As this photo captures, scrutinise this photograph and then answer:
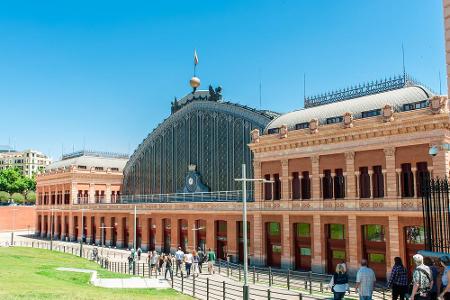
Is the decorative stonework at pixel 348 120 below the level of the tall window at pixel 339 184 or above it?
above

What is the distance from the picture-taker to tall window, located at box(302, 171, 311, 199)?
138 ft

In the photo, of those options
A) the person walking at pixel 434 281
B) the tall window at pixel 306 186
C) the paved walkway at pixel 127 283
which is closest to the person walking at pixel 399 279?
the person walking at pixel 434 281

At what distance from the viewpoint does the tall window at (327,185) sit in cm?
4022

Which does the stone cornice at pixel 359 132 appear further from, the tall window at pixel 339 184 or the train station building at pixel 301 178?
the tall window at pixel 339 184

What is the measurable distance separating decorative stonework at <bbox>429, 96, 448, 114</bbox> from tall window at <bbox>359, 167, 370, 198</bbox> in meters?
7.15

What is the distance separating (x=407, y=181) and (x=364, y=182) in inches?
148

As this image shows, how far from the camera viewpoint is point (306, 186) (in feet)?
139

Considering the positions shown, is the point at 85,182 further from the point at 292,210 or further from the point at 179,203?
the point at 292,210

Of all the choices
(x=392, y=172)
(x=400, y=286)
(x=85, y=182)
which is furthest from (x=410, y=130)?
(x=85, y=182)

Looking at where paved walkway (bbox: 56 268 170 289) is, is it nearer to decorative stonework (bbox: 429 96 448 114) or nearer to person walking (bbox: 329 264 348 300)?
person walking (bbox: 329 264 348 300)

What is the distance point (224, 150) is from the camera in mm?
58969

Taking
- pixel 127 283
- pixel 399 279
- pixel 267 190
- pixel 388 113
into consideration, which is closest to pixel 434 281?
pixel 399 279

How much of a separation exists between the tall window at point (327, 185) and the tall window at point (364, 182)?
288cm

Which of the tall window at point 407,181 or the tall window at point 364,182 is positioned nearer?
A: the tall window at point 407,181
